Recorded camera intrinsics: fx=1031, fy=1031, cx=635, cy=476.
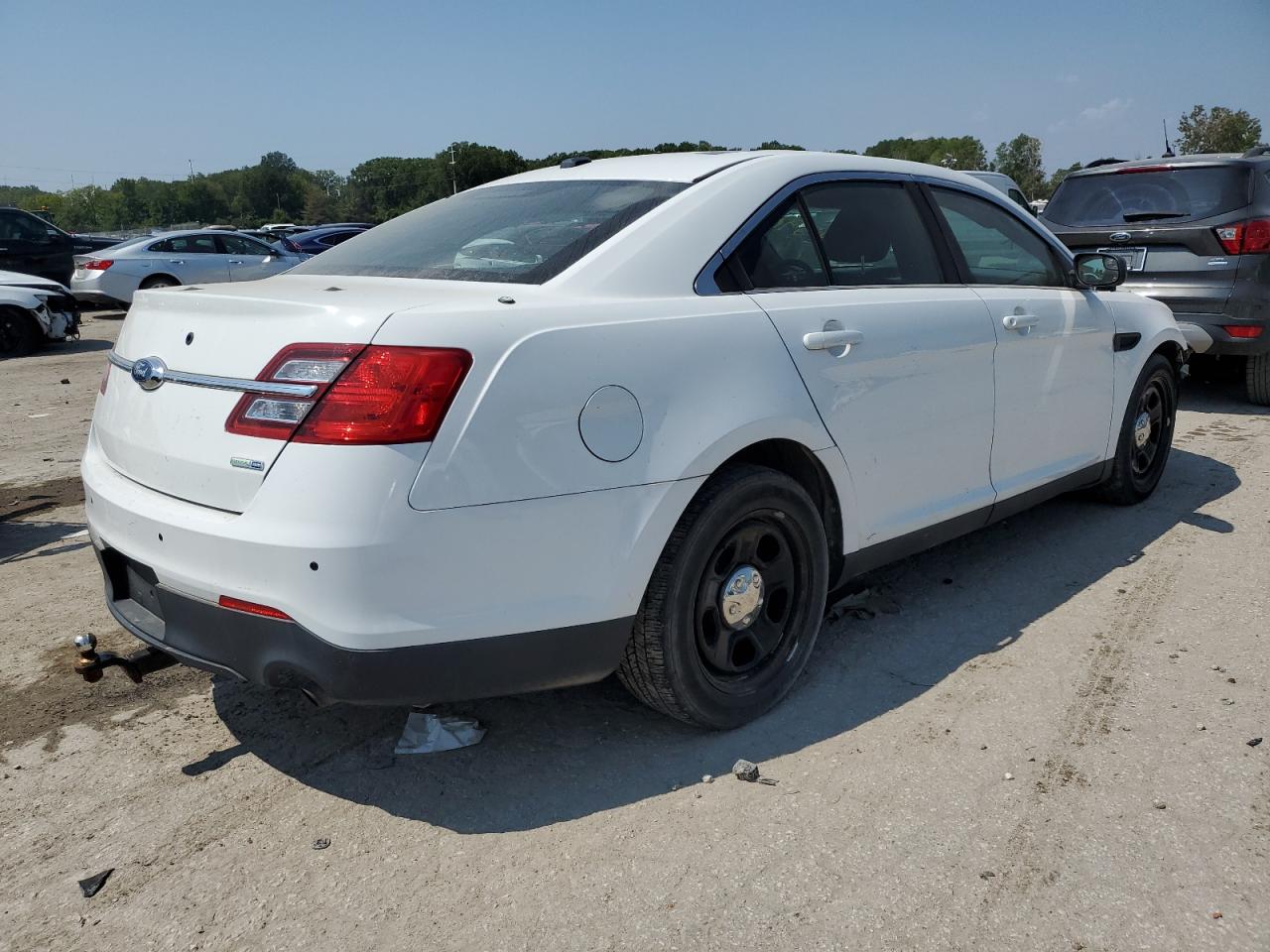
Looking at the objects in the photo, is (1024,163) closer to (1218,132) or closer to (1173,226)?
(1218,132)

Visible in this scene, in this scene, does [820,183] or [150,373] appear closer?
[150,373]

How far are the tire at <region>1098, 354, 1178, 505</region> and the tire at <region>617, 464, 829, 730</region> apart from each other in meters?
2.54

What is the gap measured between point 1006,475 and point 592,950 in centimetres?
267

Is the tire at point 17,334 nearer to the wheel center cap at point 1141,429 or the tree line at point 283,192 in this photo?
the wheel center cap at point 1141,429

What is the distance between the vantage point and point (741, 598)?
122 inches

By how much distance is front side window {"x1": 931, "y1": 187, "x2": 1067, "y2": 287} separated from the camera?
162 inches

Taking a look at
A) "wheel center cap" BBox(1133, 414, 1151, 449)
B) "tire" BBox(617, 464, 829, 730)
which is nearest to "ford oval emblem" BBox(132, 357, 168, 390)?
"tire" BBox(617, 464, 829, 730)

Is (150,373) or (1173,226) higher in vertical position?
(1173,226)

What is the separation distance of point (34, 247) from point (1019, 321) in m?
16.5

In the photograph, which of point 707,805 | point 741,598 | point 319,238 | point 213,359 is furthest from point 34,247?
point 707,805

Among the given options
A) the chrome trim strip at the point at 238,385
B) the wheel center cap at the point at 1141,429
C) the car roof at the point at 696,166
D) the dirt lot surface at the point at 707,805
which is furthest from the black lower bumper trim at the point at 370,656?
the wheel center cap at the point at 1141,429

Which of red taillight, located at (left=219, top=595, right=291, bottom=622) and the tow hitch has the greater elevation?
red taillight, located at (left=219, top=595, right=291, bottom=622)

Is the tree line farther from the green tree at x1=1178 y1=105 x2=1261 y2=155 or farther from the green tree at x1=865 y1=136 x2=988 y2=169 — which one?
the green tree at x1=1178 y1=105 x2=1261 y2=155

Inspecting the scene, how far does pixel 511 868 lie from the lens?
8.22 ft
